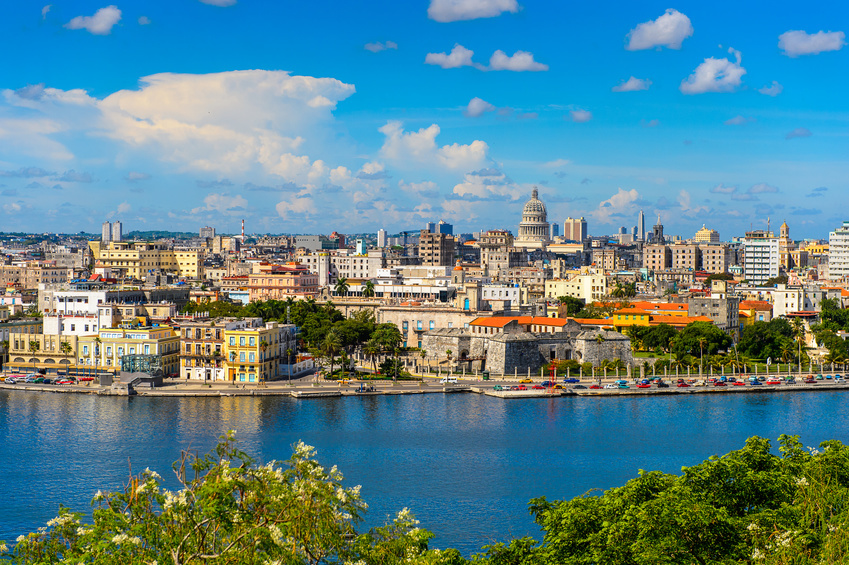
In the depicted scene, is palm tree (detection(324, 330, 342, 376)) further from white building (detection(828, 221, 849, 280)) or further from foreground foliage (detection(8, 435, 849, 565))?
white building (detection(828, 221, 849, 280))

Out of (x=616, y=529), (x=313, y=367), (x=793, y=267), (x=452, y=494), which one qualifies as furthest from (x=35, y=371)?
(x=793, y=267)

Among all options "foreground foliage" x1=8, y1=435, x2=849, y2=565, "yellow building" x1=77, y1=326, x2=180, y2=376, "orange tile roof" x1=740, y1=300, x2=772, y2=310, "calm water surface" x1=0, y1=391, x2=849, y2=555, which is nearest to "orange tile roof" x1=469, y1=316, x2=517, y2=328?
"calm water surface" x1=0, y1=391, x2=849, y2=555

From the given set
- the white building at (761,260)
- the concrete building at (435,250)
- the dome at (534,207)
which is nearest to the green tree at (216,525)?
the concrete building at (435,250)

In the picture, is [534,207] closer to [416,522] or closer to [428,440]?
[428,440]

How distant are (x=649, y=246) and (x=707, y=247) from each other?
683 centimetres

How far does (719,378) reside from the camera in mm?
46938

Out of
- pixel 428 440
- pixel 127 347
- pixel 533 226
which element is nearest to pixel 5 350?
pixel 127 347

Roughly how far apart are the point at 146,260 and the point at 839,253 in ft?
224

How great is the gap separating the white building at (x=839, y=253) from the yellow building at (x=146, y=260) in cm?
6311

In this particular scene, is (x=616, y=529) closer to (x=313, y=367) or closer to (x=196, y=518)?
(x=196, y=518)

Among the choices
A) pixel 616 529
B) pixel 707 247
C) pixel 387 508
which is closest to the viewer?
A: pixel 616 529

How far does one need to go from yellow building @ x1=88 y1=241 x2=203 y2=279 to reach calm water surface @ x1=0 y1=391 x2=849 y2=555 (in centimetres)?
5494

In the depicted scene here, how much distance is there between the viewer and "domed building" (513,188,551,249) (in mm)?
135125

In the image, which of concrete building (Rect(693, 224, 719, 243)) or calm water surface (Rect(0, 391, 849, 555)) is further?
concrete building (Rect(693, 224, 719, 243))
